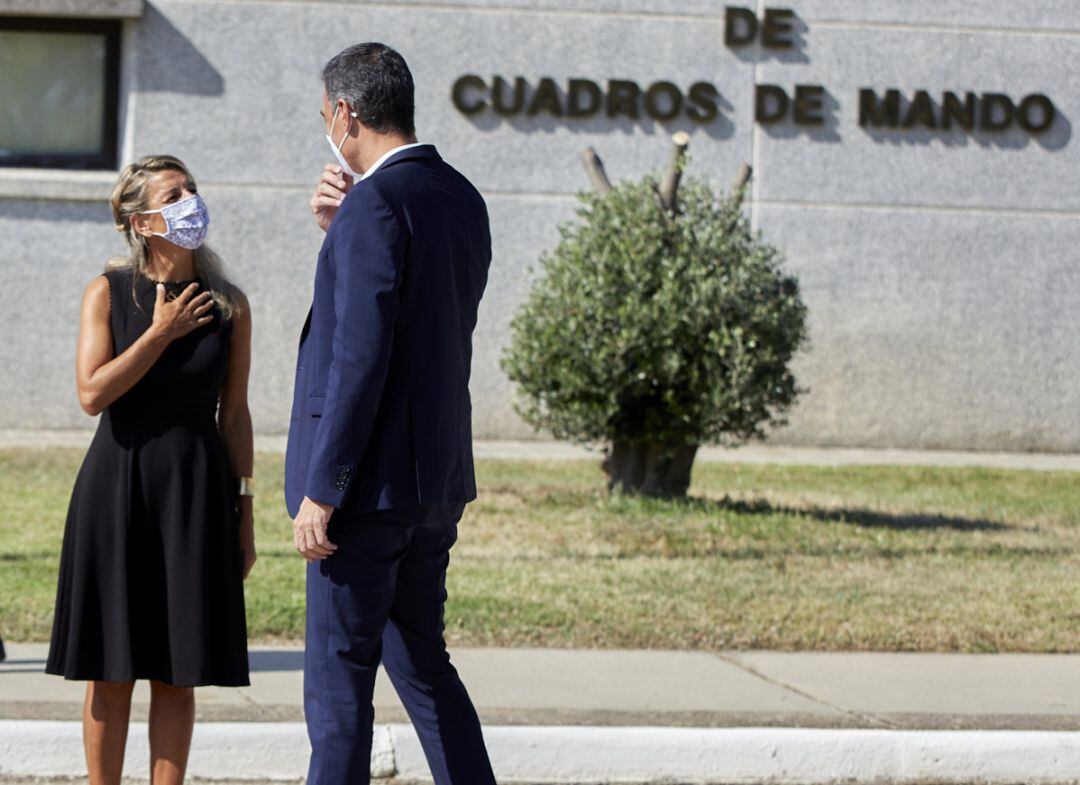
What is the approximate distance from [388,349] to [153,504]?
3.38 ft

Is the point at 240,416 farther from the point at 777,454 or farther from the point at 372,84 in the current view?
the point at 777,454

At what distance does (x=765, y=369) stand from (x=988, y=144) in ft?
18.5

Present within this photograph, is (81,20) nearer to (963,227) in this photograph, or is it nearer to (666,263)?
(666,263)

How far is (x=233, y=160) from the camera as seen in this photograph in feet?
46.5

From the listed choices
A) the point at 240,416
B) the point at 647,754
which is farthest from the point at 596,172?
the point at 240,416

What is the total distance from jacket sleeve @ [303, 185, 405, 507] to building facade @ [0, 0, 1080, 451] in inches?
405

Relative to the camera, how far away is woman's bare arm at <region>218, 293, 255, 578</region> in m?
4.49

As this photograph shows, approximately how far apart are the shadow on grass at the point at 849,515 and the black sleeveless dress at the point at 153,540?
6.05 meters

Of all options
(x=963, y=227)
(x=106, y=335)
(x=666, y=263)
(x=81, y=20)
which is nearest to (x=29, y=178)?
(x=81, y=20)

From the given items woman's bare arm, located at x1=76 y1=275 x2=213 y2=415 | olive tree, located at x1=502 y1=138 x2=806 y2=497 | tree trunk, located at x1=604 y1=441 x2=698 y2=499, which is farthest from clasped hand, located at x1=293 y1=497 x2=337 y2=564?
tree trunk, located at x1=604 y1=441 x2=698 y2=499

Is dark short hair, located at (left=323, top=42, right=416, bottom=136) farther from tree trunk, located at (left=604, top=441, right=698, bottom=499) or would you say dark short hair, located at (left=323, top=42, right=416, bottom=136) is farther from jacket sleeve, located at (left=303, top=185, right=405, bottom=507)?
tree trunk, located at (left=604, top=441, right=698, bottom=499)

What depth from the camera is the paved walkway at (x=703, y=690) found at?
565cm

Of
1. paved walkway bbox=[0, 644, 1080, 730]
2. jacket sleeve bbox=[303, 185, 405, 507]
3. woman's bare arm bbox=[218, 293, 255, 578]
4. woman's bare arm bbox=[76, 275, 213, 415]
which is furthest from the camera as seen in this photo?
paved walkway bbox=[0, 644, 1080, 730]

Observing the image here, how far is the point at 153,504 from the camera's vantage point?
436 centimetres
